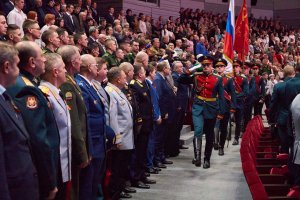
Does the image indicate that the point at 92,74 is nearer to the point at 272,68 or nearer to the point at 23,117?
the point at 23,117

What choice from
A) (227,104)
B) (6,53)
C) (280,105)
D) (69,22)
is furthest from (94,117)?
(69,22)

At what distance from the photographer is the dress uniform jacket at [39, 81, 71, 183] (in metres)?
3.62

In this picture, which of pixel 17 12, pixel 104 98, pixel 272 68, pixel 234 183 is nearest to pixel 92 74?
pixel 104 98

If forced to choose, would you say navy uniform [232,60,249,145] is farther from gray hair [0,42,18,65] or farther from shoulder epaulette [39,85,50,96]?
gray hair [0,42,18,65]

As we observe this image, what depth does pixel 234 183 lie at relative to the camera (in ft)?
22.6

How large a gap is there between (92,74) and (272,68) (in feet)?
38.8

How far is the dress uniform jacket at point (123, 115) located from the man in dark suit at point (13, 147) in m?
2.66

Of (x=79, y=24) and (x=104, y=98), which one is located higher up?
(x=79, y=24)

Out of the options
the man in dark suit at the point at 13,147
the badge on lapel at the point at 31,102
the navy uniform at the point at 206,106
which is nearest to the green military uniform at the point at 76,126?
the badge on lapel at the point at 31,102

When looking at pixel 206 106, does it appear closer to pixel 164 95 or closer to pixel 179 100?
pixel 164 95

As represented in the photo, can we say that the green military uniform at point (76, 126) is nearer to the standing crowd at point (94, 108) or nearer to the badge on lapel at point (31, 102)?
the standing crowd at point (94, 108)

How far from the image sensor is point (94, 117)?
4555mm

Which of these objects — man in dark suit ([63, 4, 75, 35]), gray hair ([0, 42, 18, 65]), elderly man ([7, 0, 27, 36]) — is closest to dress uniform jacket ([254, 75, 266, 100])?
man in dark suit ([63, 4, 75, 35])

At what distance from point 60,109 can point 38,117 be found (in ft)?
1.85
